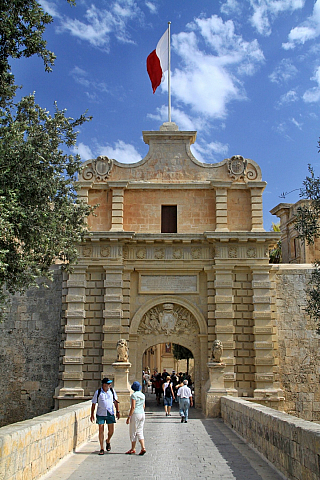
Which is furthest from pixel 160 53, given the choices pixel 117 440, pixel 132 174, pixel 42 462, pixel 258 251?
pixel 42 462

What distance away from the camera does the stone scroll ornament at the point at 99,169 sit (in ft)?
63.0

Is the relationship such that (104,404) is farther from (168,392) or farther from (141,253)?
(141,253)

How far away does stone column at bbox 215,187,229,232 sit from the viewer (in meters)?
18.6

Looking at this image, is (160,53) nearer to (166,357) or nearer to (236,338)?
(236,338)

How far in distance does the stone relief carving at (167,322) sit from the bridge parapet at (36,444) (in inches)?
361

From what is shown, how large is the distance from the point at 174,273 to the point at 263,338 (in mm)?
3944

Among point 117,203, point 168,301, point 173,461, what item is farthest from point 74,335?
point 173,461

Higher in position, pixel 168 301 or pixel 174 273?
pixel 174 273

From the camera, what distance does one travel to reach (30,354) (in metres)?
18.7

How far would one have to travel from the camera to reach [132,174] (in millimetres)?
19359

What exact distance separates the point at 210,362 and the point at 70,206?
800 centimetres

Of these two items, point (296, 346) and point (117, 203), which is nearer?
point (296, 346)

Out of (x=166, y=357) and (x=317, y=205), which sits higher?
(x=317, y=205)

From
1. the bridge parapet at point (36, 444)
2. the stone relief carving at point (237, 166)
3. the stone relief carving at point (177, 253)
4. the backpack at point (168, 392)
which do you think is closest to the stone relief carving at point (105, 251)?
the stone relief carving at point (177, 253)
